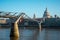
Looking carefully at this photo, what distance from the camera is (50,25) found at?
136875 mm

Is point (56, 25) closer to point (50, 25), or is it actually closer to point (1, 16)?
point (50, 25)

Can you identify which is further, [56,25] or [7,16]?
[56,25]

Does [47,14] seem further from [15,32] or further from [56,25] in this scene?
[15,32]

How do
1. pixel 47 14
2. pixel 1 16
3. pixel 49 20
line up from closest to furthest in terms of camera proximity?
pixel 1 16, pixel 49 20, pixel 47 14

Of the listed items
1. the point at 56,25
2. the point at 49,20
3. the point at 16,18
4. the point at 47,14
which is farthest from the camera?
the point at 47,14

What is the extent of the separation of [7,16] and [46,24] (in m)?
92.5

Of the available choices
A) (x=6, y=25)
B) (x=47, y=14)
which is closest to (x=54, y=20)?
(x=6, y=25)

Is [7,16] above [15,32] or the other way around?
above

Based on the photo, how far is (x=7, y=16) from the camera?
48781mm

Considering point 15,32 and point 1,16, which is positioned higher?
point 1,16

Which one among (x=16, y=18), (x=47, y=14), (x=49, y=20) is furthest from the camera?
(x=47, y=14)

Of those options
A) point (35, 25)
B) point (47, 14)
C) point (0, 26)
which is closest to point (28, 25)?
point (35, 25)

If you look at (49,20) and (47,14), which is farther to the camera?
(47,14)

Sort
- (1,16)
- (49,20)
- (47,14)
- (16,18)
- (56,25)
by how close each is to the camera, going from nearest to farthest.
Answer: (1,16) → (16,18) → (56,25) → (49,20) → (47,14)
